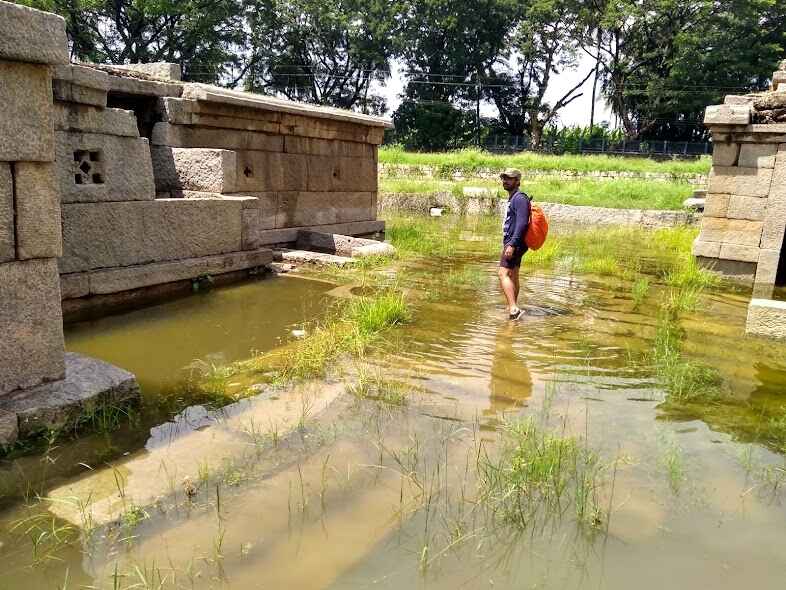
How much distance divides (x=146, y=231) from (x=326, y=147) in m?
4.96

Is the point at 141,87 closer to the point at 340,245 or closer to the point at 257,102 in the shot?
the point at 257,102

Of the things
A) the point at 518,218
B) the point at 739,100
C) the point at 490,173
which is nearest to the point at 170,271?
the point at 518,218

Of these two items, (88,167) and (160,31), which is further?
(160,31)

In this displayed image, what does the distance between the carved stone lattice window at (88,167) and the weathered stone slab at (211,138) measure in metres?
2.07

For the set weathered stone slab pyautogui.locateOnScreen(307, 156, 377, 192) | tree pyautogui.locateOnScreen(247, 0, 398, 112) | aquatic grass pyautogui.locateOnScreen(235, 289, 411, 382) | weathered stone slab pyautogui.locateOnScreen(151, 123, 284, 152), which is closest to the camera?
aquatic grass pyautogui.locateOnScreen(235, 289, 411, 382)

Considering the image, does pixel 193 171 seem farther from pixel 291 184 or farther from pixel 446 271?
pixel 446 271

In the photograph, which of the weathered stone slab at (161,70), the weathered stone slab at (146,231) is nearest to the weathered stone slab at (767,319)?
the weathered stone slab at (146,231)

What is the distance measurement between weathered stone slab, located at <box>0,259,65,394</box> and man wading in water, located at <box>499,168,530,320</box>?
4046 mm

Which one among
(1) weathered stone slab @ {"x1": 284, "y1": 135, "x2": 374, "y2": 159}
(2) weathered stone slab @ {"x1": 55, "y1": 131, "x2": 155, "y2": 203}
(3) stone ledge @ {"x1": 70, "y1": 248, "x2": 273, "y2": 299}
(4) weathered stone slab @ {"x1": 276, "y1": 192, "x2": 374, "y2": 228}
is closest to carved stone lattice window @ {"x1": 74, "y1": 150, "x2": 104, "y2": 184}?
(2) weathered stone slab @ {"x1": 55, "y1": 131, "x2": 155, "y2": 203}

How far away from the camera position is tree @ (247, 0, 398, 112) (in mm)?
44219

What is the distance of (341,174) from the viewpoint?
11.0 metres

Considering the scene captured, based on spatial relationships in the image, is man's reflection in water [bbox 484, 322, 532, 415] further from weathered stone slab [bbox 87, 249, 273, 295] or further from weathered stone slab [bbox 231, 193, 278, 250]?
weathered stone slab [bbox 231, 193, 278, 250]

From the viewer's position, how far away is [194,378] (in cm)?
422

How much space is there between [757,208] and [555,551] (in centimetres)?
790
